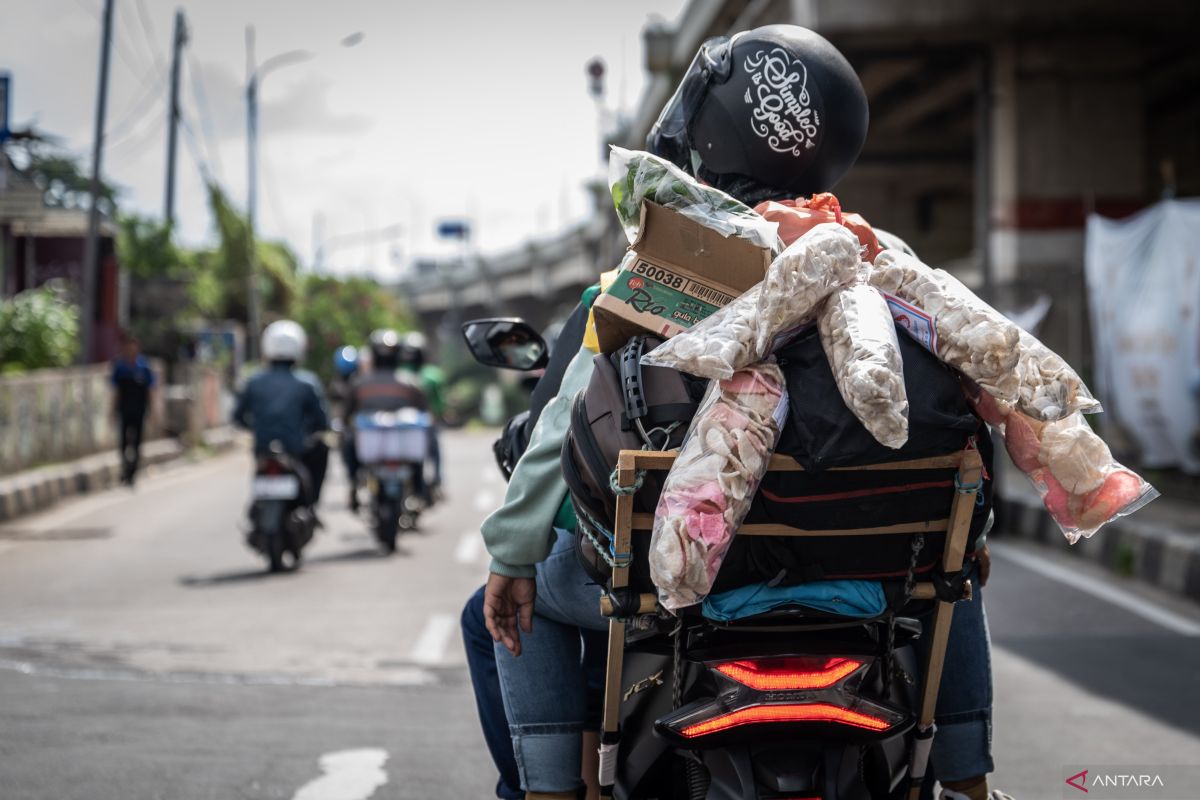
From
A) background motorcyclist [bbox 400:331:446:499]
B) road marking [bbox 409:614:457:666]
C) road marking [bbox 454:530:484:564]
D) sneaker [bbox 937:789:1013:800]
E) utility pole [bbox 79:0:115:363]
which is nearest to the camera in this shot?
sneaker [bbox 937:789:1013:800]

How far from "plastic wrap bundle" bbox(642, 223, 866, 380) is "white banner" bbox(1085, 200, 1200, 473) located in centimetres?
1046

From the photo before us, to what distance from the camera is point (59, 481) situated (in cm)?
1698

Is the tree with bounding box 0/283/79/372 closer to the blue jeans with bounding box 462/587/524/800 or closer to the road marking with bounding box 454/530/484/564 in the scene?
the road marking with bounding box 454/530/484/564

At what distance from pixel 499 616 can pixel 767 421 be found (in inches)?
30.4

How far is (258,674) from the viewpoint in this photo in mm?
A: 6551

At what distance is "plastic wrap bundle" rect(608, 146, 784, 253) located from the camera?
2301 mm

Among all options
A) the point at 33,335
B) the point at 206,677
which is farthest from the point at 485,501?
the point at 206,677

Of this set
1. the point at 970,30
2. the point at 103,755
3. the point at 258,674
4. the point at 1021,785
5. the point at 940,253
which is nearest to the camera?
the point at 1021,785

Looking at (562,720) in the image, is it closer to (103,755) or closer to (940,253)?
(103,755)

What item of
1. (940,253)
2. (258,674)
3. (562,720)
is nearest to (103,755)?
(258,674)

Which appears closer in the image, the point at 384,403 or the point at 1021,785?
the point at 1021,785

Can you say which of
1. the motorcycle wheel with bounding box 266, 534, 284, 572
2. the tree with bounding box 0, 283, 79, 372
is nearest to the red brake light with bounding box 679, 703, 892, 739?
the motorcycle wheel with bounding box 266, 534, 284, 572

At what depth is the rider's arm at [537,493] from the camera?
8.25 ft

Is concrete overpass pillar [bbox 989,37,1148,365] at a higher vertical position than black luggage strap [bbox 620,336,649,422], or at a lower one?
higher
